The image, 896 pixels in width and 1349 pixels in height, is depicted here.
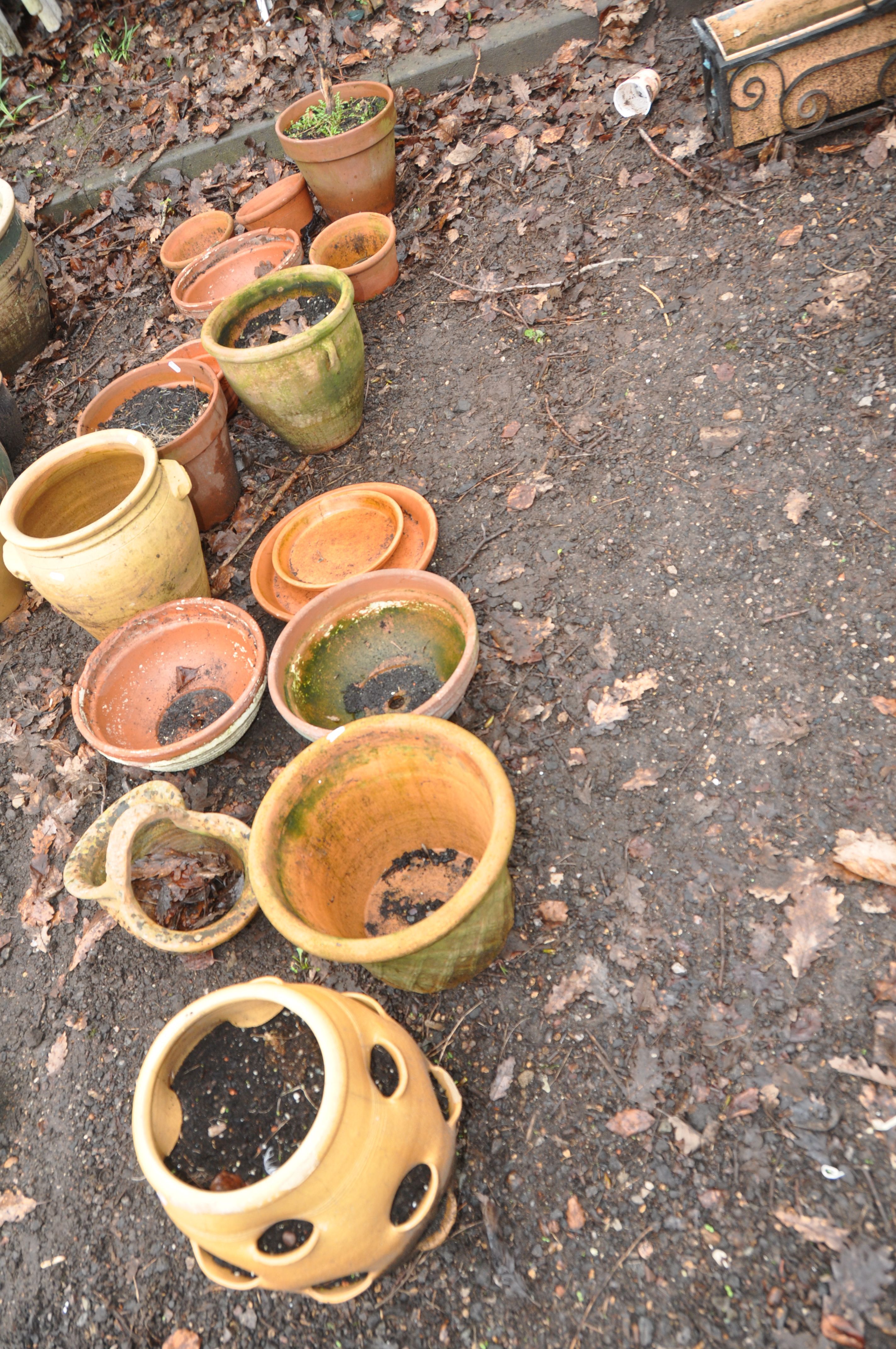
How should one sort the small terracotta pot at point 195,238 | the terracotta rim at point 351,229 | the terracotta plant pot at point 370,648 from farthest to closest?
the small terracotta pot at point 195,238 < the terracotta rim at point 351,229 < the terracotta plant pot at point 370,648

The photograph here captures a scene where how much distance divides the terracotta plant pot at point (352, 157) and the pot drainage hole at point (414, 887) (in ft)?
13.8

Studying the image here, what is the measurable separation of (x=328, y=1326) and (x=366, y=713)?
191 cm

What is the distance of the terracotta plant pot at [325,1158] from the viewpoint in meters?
1.65

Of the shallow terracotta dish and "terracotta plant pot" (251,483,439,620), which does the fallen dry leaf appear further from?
the shallow terracotta dish

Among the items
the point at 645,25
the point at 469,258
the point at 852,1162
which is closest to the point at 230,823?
the point at 852,1162

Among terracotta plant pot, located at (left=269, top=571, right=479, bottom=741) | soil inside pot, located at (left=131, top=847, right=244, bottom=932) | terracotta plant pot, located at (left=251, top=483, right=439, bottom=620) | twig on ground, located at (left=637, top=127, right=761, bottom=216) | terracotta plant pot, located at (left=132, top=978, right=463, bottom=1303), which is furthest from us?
twig on ground, located at (left=637, top=127, right=761, bottom=216)

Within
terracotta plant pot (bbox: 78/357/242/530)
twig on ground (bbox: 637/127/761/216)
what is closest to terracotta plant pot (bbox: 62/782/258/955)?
terracotta plant pot (bbox: 78/357/242/530)

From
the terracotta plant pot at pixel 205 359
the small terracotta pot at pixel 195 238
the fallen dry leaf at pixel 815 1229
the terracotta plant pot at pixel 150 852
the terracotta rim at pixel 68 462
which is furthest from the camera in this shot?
the small terracotta pot at pixel 195 238

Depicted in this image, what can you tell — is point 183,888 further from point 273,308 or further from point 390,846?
point 273,308

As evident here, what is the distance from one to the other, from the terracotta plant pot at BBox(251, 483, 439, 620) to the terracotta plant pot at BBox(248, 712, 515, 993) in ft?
3.83

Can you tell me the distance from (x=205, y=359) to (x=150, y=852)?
300 centimetres

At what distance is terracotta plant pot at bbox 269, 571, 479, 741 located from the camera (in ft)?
9.82

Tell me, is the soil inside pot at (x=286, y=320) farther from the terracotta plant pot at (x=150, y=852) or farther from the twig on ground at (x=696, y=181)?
the terracotta plant pot at (x=150, y=852)

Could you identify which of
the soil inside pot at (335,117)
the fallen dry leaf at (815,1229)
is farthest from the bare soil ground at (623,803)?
the soil inside pot at (335,117)
